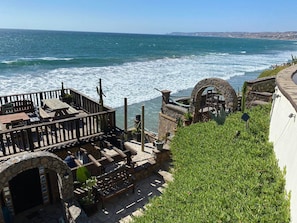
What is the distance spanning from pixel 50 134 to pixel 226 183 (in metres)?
6.32

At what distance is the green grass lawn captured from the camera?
3549 millimetres

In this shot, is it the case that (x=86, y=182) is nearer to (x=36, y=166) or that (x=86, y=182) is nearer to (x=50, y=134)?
(x=36, y=166)

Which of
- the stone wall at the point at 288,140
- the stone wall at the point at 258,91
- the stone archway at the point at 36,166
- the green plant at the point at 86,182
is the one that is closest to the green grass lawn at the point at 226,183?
the stone wall at the point at 288,140

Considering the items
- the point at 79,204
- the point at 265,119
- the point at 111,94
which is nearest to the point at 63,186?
the point at 79,204

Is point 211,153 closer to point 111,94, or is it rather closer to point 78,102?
point 78,102

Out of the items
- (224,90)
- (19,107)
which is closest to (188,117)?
(224,90)

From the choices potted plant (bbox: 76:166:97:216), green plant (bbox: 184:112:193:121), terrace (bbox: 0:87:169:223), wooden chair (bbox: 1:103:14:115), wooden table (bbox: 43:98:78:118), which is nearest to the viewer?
terrace (bbox: 0:87:169:223)

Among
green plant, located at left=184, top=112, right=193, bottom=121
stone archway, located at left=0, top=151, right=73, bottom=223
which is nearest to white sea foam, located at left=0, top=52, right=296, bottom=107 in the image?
green plant, located at left=184, top=112, right=193, bottom=121

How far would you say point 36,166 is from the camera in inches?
233

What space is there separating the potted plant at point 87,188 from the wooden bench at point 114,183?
10.6 inches

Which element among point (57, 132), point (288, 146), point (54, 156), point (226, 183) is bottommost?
point (57, 132)

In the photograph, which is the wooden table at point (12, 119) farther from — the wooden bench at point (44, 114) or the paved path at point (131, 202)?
the paved path at point (131, 202)

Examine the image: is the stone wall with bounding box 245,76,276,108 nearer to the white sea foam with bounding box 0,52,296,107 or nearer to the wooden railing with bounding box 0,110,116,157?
the wooden railing with bounding box 0,110,116,157

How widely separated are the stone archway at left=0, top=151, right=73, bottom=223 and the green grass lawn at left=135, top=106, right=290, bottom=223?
2763mm
